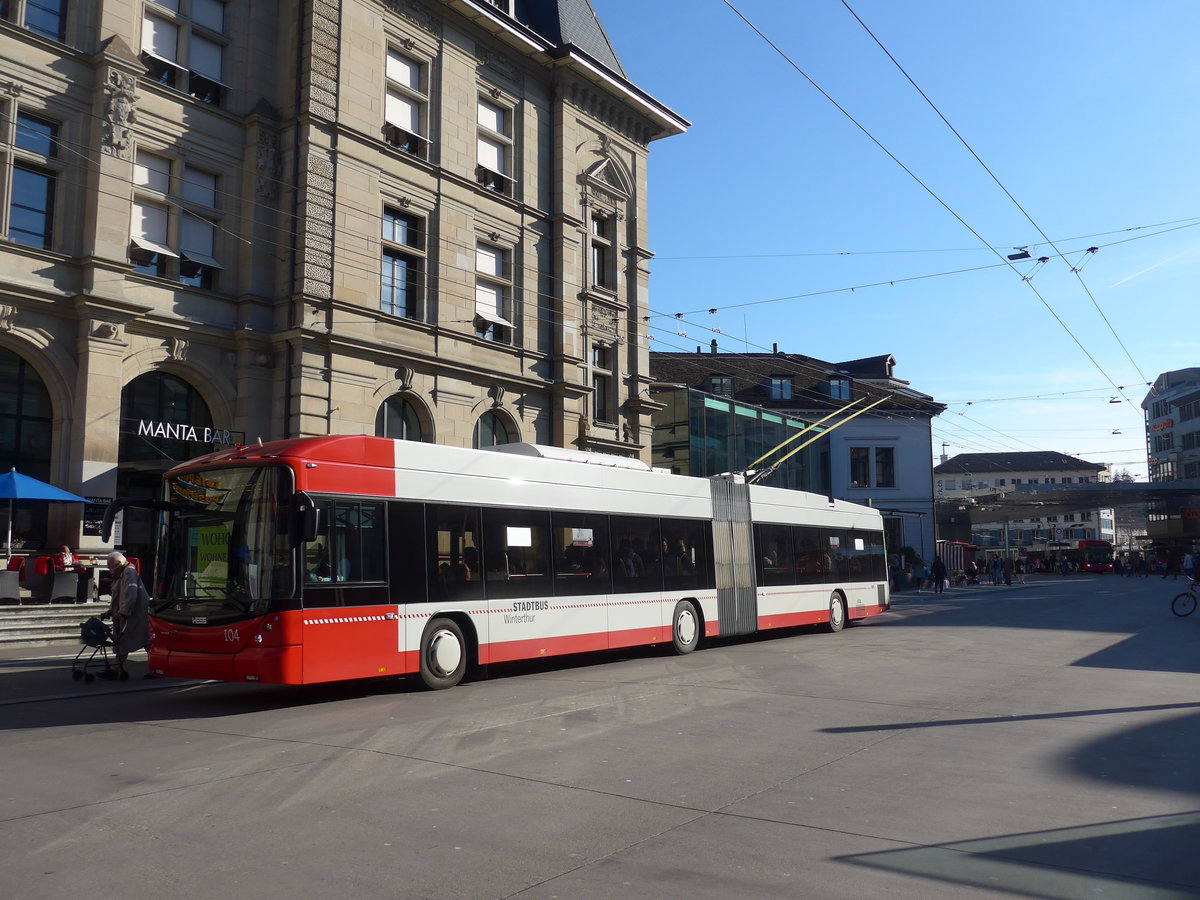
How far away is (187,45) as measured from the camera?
71.4 feet

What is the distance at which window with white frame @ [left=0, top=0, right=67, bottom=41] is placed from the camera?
19000 millimetres

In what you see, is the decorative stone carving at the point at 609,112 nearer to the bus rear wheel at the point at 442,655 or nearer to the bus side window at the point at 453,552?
the bus side window at the point at 453,552

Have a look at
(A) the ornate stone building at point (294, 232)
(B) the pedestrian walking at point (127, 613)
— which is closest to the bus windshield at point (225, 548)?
(B) the pedestrian walking at point (127, 613)

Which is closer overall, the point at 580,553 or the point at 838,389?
the point at 580,553

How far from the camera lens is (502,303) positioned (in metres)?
28.4

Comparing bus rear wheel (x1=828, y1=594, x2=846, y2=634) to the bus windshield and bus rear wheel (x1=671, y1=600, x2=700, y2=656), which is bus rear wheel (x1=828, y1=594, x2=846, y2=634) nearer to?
bus rear wheel (x1=671, y1=600, x2=700, y2=656)

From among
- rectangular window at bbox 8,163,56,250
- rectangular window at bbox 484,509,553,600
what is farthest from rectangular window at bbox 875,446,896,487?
rectangular window at bbox 8,163,56,250

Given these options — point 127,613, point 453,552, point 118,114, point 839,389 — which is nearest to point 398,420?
point 118,114

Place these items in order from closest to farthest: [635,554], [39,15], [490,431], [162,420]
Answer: [635,554] < [39,15] < [162,420] < [490,431]

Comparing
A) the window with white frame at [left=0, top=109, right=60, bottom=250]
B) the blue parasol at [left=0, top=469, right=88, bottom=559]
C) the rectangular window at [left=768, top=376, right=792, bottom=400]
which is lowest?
the blue parasol at [left=0, top=469, right=88, bottom=559]

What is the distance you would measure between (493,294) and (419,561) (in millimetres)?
16938

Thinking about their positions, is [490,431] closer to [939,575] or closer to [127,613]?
[127,613]

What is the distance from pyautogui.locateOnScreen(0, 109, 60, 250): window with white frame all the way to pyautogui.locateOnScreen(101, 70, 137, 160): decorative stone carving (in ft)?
3.14

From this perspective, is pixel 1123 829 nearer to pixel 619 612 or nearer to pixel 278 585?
pixel 278 585
